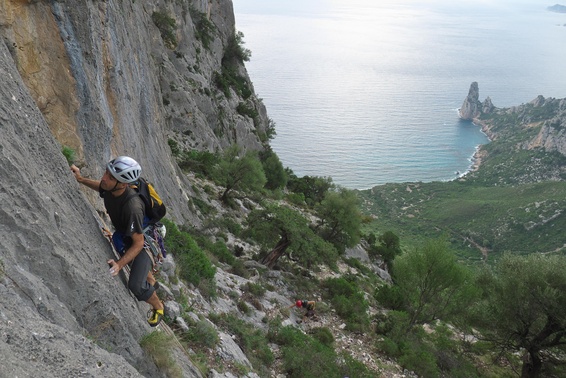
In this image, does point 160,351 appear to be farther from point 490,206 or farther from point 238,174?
point 490,206

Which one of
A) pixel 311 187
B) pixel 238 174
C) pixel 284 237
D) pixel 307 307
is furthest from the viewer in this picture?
pixel 311 187

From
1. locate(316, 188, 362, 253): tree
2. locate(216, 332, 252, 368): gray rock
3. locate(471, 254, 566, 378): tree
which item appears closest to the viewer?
locate(216, 332, 252, 368): gray rock

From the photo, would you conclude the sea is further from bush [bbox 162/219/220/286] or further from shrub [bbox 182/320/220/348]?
shrub [bbox 182/320/220/348]

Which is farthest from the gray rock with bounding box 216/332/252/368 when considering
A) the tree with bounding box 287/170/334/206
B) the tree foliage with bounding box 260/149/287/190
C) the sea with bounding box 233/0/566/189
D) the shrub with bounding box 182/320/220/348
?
the sea with bounding box 233/0/566/189

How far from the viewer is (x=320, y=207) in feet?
111

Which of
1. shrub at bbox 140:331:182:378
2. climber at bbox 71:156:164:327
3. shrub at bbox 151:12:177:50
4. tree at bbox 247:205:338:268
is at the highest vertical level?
shrub at bbox 151:12:177:50

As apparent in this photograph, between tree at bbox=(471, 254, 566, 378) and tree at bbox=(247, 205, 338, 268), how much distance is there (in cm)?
769

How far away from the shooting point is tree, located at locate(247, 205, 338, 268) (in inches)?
828

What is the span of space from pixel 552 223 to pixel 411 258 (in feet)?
226

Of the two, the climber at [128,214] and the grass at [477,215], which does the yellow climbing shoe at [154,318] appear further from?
the grass at [477,215]

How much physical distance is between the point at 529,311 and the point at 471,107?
166 meters

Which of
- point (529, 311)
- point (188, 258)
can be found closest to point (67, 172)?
point (188, 258)

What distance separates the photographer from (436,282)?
2047 centimetres

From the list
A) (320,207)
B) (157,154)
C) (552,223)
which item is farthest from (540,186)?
(157,154)
